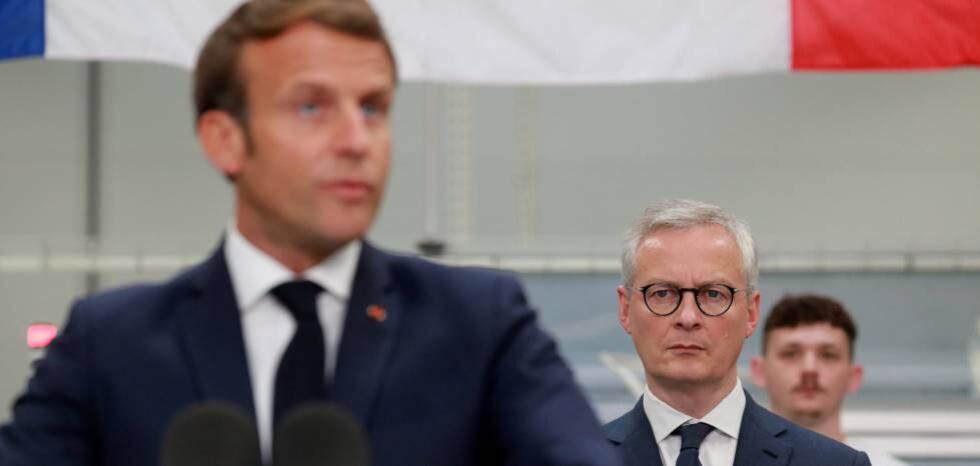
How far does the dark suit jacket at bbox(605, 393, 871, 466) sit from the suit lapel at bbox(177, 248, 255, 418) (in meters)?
1.83

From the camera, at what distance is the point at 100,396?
177cm

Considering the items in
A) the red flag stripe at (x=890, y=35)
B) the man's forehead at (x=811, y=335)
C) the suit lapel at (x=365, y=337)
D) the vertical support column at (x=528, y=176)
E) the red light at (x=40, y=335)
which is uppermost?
the red flag stripe at (x=890, y=35)

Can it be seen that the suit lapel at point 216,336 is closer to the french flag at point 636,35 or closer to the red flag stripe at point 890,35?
the french flag at point 636,35

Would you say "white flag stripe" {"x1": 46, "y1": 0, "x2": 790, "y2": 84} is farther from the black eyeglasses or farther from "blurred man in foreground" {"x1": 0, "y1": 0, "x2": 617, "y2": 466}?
"blurred man in foreground" {"x1": 0, "y1": 0, "x2": 617, "y2": 466}

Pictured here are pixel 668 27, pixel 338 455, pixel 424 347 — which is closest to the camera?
pixel 338 455

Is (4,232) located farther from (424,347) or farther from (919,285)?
(424,347)

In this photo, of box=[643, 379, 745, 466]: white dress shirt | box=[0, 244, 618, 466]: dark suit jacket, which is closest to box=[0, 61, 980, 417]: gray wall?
box=[643, 379, 745, 466]: white dress shirt

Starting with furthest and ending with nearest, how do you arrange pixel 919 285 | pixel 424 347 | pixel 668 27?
pixel 919 285 → pixel 668 27 → pixel 424 347

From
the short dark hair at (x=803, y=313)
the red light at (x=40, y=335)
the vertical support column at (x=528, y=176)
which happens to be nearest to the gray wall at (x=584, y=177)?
the vertical support column at (x=528, y=176)

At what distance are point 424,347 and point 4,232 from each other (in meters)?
4.44

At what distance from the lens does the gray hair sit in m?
3.69

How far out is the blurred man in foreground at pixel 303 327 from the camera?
171 cm

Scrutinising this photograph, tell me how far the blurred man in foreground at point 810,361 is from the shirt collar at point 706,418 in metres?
1.37

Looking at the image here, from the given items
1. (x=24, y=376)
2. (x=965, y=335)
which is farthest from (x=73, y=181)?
(x=965, y=335)
